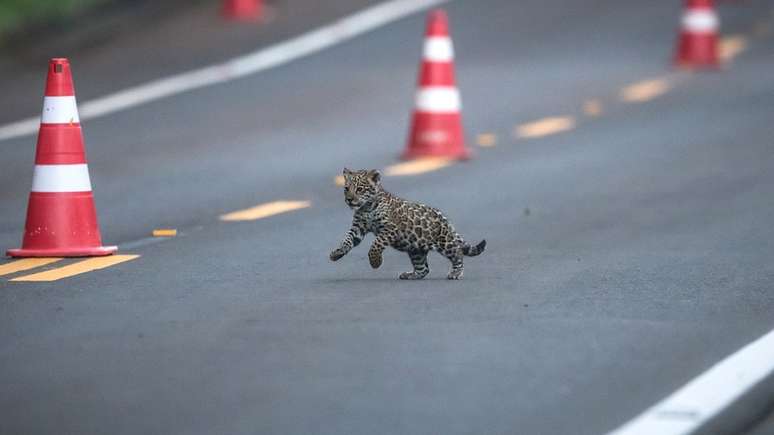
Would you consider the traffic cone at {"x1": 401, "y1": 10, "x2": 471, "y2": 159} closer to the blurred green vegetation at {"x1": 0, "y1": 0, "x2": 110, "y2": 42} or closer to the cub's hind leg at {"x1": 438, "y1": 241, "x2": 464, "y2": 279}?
the cub's hind leg at {"x1": 438, "y1": 241, "x2": 464, "y2": 279}

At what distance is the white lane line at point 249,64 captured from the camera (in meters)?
17.2

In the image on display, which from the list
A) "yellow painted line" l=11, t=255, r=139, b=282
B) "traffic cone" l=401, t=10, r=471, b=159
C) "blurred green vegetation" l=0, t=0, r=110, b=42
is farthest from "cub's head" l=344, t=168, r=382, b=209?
"blurred green vegetation" l=0, t=0, r=110, b=42

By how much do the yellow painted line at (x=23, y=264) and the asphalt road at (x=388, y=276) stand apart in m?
0.43

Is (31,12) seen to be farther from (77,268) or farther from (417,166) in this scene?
(77,268)

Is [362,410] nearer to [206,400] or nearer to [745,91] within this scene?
[206,400]

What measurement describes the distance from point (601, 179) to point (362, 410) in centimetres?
722

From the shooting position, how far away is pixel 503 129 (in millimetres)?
16297

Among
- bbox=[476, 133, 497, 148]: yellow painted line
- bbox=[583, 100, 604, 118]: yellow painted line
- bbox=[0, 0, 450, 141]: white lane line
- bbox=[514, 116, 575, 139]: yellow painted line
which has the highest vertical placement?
bbox=[0, 0, 450, 141]: white lane line

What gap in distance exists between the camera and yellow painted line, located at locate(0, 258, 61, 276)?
8737 millimetres

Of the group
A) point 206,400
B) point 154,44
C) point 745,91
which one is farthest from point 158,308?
point 154,44

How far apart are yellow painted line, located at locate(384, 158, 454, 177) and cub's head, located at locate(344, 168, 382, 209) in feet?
16.8

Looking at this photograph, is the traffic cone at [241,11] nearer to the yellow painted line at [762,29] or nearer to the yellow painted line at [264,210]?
the yellow painted line at [762,29]

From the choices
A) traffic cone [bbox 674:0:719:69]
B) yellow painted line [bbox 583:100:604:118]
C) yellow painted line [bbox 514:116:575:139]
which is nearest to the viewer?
yellow painted line [bbox 514:116:575:139]

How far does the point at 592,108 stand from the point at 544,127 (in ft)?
4.35
